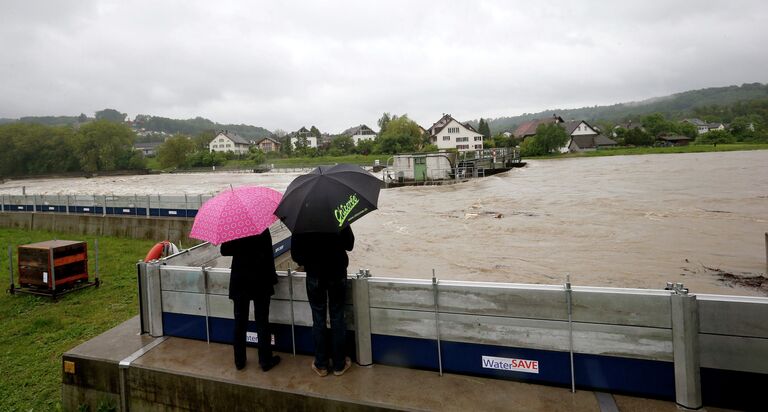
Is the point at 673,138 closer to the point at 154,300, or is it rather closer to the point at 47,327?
the point at 47,327

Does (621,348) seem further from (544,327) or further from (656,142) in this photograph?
(656,142)

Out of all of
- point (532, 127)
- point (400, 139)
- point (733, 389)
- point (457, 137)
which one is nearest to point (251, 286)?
point (733, 389)

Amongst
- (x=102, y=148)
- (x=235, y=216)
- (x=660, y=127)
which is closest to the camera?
(x=235, y=216)

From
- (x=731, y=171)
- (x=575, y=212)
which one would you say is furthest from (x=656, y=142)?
(x=575, y=212)

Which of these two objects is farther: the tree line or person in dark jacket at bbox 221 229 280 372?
the tree line

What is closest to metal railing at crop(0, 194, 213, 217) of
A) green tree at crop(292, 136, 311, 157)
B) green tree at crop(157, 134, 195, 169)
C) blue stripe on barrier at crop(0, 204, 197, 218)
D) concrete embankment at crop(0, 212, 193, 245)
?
blue stripe on barrier at crop(0, 204, 197, 218)

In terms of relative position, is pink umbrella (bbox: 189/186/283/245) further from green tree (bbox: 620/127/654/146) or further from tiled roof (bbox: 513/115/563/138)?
tiled roof (bbox: 513/115/563/138)

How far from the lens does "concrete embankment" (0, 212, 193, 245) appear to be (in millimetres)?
18094

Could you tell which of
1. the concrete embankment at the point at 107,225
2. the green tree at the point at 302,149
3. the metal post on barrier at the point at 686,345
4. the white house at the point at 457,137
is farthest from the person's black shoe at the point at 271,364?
the green tree at the point at 302,149

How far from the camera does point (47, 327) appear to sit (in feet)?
26.8

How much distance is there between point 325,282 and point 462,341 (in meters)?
1.29

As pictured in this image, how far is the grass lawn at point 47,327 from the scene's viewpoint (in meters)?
5.77

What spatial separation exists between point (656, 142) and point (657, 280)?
341 feet

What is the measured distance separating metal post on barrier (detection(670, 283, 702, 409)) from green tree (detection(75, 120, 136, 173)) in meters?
121
